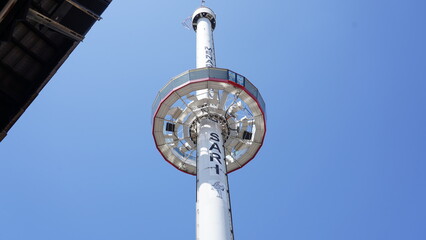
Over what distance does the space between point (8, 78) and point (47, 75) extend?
6.19 ft

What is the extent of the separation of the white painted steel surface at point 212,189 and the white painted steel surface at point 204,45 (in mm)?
11260

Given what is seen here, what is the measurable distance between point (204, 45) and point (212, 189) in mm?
22898

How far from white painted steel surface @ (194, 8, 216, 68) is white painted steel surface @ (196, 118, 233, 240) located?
11.3 metres

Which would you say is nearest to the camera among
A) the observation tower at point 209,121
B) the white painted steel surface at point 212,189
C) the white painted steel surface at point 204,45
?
the white painted steel surface at point 212,189

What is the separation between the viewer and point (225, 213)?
86.0 ft

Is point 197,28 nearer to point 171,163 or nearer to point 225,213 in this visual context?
point 171,163

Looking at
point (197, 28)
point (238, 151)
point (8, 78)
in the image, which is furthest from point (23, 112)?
point (197, 28)

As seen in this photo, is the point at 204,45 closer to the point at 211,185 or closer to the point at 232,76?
the point at 232,76

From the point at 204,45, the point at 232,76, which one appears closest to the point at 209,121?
the point at 232,76

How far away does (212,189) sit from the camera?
2745 cm

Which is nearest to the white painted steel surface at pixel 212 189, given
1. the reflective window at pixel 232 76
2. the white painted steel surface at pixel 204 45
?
the reflective window at pixel 232 76

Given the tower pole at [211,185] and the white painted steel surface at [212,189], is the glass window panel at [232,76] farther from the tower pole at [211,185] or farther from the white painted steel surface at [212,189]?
the white painted steel surface at [212,189]

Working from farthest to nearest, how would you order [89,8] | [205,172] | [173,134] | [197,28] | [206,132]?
[197,28]
[173,134]
[206,132]
[205,172]
[89,8]

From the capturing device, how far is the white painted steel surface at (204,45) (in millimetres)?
42688
